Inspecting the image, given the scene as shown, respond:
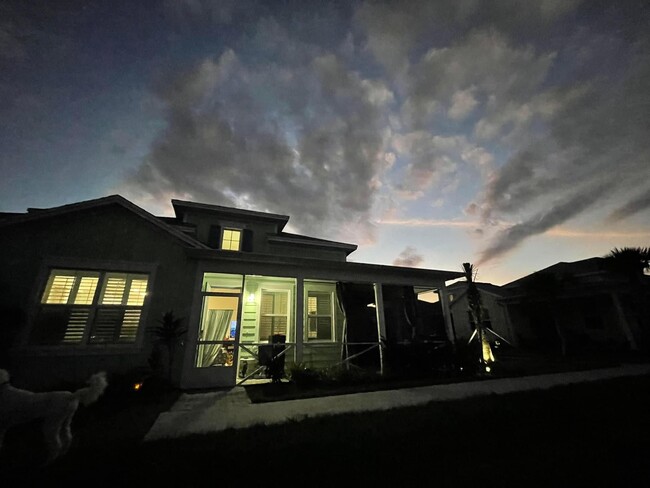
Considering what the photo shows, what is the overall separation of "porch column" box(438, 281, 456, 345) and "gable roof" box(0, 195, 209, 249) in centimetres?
882

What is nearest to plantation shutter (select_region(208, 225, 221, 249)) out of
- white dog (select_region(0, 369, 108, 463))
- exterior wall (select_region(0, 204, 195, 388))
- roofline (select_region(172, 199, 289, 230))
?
roofline (select_region(172, 199, 289, 230))

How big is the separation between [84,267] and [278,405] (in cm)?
623

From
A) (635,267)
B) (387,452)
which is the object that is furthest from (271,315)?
(635,267)

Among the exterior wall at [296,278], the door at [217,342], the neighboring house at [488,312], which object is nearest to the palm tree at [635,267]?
the neighboring house at [488,312]

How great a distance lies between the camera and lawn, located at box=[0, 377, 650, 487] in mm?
2029

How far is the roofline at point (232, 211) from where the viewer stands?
10500mm

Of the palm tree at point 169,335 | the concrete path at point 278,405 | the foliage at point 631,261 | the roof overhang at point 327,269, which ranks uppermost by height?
the foliage at point 631,261

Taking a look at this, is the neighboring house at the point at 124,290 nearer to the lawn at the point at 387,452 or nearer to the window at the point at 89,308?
the window at the point at 89,308

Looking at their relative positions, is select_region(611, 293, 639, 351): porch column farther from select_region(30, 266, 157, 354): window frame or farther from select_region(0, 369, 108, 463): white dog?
select_region(30, 266, 157, 354): window frame

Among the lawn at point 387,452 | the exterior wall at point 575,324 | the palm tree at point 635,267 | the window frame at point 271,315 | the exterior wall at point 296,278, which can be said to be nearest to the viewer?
the lawn at point 387,452

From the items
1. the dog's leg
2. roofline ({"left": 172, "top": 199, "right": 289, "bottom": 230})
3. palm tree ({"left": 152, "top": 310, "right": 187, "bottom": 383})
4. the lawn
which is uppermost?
roofline ({"left": 172, "top": 199, "right": 289, "bottom": 230})

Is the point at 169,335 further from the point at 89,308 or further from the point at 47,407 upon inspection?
the point at 47,407

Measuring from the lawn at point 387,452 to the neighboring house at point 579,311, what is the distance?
1263 cm

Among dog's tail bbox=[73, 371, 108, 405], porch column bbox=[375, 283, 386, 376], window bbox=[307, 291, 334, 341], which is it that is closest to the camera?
dog's tail bbox=[73, 371, 108, 405]
